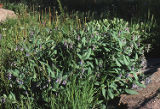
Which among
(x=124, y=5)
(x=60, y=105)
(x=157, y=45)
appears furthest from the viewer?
(x=124, y=5)

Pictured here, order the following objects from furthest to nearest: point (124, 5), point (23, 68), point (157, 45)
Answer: point (124, 5) < point (157, 45) < point (23, 68)

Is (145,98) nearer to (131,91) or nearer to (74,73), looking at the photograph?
(131,91)

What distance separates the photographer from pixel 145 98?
295 centimetres

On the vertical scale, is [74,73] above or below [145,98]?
above

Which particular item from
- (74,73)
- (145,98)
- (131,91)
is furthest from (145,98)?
(74,73)

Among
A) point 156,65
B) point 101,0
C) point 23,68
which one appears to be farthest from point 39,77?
point 101,0

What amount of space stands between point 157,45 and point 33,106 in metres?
2.70

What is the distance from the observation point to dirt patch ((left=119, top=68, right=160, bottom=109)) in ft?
9.24

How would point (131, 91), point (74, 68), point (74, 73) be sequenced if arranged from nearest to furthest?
point (74, 68), point (74, 73), point (131, 91)

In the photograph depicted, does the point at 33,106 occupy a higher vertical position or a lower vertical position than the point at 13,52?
lower

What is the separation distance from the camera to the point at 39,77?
2707mm

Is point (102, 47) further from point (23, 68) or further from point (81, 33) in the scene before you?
point (23, 68)

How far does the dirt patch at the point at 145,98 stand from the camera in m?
2.82

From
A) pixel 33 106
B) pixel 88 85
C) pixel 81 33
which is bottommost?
pixel 33 106
